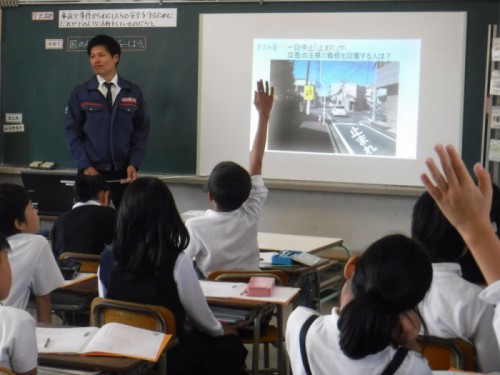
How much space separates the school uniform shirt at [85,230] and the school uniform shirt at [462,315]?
75.1 inches

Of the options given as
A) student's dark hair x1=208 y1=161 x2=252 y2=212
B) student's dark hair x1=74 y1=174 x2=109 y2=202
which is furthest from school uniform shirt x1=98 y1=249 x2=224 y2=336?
student's dark hair x1=74 y1=174 x2=109 y2=202

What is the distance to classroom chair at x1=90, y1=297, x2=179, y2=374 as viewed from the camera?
2.28 m

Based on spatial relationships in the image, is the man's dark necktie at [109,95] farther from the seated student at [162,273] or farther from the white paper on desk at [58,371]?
the white paper on desk at [58,371]

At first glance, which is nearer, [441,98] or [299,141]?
[441,98]

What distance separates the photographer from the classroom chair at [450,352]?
79.3 inches

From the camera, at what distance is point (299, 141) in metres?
5.48

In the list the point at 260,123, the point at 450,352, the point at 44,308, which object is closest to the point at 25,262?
the point at 44,308

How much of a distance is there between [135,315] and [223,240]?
3.22 feet

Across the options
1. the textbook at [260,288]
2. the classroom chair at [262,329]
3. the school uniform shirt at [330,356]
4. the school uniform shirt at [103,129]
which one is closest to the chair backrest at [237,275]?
the classroom chair at [262,329]

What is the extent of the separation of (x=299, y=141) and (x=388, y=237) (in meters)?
3.92

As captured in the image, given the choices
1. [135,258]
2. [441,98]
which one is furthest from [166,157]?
[135,258]

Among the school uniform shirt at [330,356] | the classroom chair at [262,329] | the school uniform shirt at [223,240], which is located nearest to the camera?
the school uniform shirt at [330,356]

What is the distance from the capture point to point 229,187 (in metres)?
3.29

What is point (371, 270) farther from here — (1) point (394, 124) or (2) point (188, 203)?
(2) point (188, 203)
